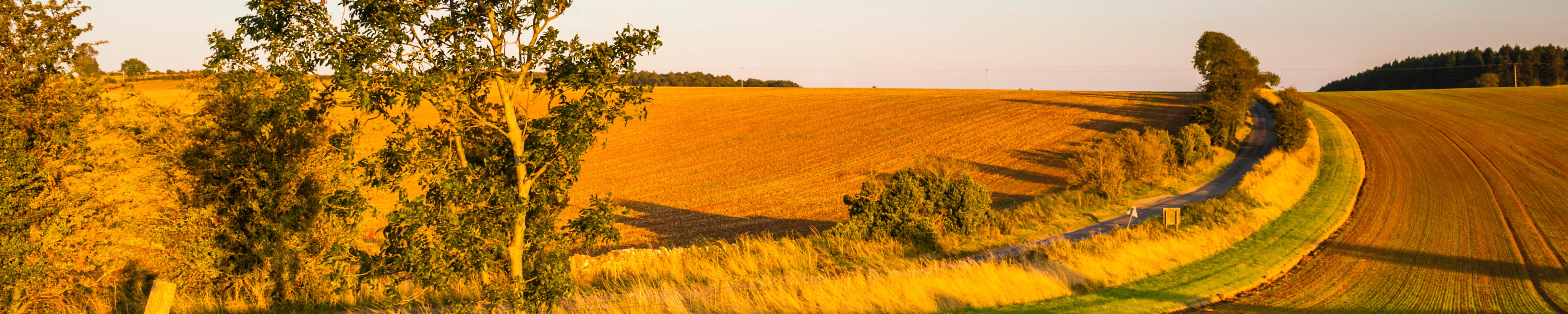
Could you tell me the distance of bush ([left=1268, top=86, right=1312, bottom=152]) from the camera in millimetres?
43562

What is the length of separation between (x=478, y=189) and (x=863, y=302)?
18.7 ft

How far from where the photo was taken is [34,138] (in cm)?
1257

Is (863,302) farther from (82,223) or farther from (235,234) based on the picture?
(82,223)

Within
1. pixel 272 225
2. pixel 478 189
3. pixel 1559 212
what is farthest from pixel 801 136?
pixel 478 189

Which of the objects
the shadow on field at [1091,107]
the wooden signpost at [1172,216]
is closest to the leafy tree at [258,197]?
the wooden signpost at [1172,216]

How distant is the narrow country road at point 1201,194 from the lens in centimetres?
1961

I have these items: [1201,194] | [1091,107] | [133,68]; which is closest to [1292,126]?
[1201,194]

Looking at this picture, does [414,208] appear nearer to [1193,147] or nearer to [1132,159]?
[1132,159]

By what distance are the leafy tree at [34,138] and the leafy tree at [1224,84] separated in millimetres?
52027

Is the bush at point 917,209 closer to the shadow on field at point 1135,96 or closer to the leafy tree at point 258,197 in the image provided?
the leafy tree at point 258,197

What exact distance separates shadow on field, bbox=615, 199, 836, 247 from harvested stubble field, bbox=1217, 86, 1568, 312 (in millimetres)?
13250

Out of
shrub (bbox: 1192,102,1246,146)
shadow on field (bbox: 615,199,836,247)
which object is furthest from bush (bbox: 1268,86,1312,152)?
shadow on field (bbox: 615,199,836,247)

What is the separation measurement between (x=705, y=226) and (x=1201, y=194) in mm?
21494

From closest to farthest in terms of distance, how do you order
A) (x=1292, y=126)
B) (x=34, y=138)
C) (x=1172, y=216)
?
(x=34, y=138), (x=1172, y=216), (x=1292, y=126)
